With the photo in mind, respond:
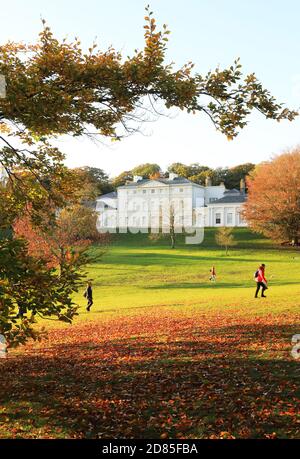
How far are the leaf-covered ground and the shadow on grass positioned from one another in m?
0.02

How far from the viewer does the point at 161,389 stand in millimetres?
8406

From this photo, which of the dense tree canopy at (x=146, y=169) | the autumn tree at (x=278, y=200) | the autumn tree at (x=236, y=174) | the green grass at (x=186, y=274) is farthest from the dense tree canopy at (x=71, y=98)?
the dense tree canopy at (x=146, y=169)

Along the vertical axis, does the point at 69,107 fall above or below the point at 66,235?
above

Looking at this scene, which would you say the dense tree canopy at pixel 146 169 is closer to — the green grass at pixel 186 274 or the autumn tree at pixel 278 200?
the green grass at pixel 186 274

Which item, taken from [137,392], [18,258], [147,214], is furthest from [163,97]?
→ [147,214]

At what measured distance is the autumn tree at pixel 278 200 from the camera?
68.8 meters

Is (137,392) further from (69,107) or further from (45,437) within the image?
(69,107)

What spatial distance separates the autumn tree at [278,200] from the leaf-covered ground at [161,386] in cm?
5763

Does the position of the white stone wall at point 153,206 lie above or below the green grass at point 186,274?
above

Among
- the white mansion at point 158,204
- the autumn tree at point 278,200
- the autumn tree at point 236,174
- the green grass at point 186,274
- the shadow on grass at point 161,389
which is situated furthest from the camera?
the autumn tree at point 236,174

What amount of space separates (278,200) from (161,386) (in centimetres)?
6388

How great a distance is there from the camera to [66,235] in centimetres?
3741

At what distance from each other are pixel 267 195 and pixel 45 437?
6699cm

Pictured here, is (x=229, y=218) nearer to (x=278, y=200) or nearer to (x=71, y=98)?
(x=278, y=200)
